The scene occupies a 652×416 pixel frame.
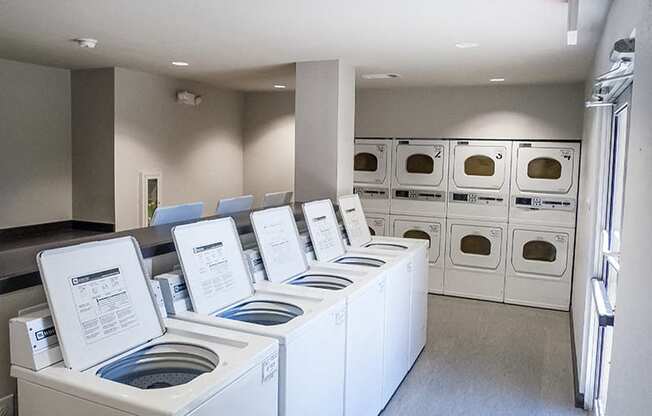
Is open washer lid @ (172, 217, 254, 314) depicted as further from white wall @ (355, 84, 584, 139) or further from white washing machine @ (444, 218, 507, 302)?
white wall @ (355, 84, 584, 139)

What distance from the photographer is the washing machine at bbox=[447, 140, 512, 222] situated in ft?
18.0

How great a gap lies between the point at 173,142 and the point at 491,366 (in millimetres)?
3734

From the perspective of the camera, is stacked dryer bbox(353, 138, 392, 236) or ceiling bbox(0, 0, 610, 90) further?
stacked dryer bbox(353, 138, 392, 236)

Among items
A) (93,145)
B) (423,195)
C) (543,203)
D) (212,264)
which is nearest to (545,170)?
(543,203)

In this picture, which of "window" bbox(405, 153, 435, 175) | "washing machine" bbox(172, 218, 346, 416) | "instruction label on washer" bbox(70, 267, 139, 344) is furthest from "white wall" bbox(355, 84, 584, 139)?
"instruction label on washer" bbox(70, 267, 139, 344)

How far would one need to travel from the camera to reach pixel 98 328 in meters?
1.75

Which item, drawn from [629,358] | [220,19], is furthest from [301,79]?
[629,358]

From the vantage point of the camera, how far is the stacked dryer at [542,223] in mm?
5234

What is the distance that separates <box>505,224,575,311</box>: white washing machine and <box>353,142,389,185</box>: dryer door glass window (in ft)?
4.98

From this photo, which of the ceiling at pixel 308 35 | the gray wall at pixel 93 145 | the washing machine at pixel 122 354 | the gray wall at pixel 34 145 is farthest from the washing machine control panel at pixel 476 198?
the washing machine at pixel 122 354

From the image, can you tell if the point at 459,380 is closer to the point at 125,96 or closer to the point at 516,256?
the point at 516,256

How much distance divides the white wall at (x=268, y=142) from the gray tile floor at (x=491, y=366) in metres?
2.49

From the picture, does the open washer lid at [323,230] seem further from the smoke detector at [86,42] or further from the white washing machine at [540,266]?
the white washing machine at [540,266]

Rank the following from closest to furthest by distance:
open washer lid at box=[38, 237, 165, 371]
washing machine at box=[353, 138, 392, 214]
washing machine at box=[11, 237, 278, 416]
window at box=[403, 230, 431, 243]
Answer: washing machine at box=[11, 237, 278, 416]
open washer lid at box=[38, 237, 165, 371]
window at box=[403, 230, 431, 243]
washing machine at box=[353, 138, 392, 214]
